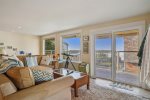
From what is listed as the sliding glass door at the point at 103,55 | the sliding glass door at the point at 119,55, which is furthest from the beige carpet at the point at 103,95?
the sliding glass door at the point at 103,55

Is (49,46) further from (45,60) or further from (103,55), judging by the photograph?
(103,55)

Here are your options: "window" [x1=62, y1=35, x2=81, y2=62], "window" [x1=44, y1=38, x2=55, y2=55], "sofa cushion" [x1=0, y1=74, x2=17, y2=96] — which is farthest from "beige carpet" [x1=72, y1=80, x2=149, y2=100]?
"window" [x1=44, y1=38, x2=55, y2=55]

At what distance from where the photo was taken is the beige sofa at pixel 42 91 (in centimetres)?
121

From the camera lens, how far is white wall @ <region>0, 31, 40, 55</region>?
18.2ft

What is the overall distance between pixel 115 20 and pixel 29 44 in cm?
513

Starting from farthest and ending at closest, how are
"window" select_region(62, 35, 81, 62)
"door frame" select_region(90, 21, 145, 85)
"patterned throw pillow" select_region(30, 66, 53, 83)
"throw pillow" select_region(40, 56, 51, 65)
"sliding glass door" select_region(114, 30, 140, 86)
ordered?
"window" select_region(62, 35, 81, 62) → "throw pillow" select_region(40, 56, 51, 65) → "sliding glass door" select_region(114, 30, 140, 86) → "door frame" select_region(90, 21, 145, 85) → "patterned throw pillow" select_region(30, 66, 53, 83)

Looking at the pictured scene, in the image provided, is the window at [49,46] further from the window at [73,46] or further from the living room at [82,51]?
the window at [73,46]

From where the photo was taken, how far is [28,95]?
1265 millimetres

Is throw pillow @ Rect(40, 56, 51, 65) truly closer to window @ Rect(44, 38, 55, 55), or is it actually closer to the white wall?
window @ Rect(44, 38, 55, 55)

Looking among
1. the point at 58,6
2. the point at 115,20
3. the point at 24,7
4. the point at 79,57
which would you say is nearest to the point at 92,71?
the point at 79,57

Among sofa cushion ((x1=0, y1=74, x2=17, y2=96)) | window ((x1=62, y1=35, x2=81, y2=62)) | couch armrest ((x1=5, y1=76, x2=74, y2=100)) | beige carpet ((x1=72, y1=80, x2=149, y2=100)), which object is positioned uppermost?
window ((x1=62, y1=35, x2=81, y2=62))

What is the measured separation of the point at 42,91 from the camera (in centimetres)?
140

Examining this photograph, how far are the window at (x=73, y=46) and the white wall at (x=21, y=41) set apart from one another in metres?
2.23

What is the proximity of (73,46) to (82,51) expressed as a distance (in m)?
0.85
